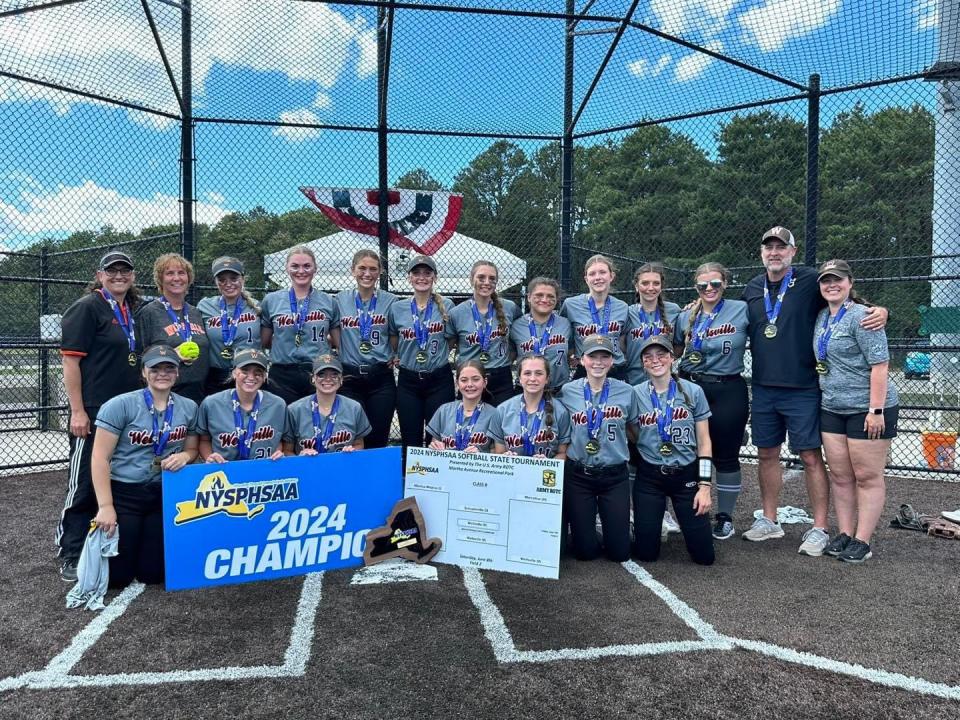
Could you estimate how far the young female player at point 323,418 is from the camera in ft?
14.7

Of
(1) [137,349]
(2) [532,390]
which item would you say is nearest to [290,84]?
(1) [137,349]

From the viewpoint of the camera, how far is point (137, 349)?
4453mm

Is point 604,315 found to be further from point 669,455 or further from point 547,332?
point 669,455

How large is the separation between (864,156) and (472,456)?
32.4 m

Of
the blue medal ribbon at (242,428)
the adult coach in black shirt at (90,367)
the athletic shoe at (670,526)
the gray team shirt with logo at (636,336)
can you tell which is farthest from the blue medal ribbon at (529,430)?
the adult coach in black shirt at (90,367)

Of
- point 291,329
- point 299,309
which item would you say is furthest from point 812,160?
point 291,329

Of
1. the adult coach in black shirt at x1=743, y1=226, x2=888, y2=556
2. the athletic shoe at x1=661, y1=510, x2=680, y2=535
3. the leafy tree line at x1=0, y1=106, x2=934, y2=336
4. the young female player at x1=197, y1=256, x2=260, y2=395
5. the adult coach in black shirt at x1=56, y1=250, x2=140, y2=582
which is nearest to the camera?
the adult coach in black shirt at x1=56, y1=250, x2=140, y2=582

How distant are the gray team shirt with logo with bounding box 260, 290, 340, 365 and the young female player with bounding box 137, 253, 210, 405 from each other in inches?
20.1

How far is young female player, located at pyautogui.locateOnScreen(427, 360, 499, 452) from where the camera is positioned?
458 centimetres

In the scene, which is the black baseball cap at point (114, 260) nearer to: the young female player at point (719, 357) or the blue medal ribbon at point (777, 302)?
the young female player at point (719, 357)

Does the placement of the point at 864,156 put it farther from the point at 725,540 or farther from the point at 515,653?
the point at 515,653

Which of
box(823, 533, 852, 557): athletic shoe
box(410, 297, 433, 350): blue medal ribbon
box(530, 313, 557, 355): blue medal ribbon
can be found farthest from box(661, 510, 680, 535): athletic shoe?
box(410, 297, 433, 350): blue medal ribbon

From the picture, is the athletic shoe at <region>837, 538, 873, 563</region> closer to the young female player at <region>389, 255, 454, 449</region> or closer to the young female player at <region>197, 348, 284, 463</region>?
the young female player at <region>389, 255, 454, 449</region>

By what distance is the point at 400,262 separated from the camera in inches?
277
